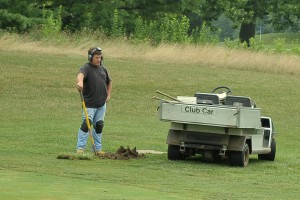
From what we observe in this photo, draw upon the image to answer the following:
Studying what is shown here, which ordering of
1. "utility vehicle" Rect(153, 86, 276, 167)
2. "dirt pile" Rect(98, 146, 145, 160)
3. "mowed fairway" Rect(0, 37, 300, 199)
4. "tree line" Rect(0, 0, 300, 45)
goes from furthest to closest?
"tree line" Rect(0, 0, 300, 45)
"dirt pile" Rect(98, 146, 145, 160)
"utility vehicle" Rect(153, 86, 276, 167)
"mowed fairway" Rect(0, 37, 300, 199)

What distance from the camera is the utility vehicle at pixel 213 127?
15922mm

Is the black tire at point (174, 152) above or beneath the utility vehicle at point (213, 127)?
beneath

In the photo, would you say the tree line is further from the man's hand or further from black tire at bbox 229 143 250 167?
black tire at bbox 229 143 250 167

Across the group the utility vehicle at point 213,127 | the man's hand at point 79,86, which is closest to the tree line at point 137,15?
the utility vehicle at point 213,127

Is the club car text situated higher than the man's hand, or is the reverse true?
the man's hand

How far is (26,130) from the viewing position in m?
21.4

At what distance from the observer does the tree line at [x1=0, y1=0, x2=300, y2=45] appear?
152 ft

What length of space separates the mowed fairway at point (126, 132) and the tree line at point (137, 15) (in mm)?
6651

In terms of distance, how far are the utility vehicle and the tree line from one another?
86.0 ft

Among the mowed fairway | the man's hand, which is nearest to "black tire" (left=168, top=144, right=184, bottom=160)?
the mowed fairway

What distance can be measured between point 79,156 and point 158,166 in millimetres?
1339

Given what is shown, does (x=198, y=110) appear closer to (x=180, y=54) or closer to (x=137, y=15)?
(x=180, y=54)

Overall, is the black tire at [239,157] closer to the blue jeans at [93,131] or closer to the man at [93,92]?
the man at [93,92]

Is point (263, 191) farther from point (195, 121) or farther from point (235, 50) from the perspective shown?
point (235, 50)
